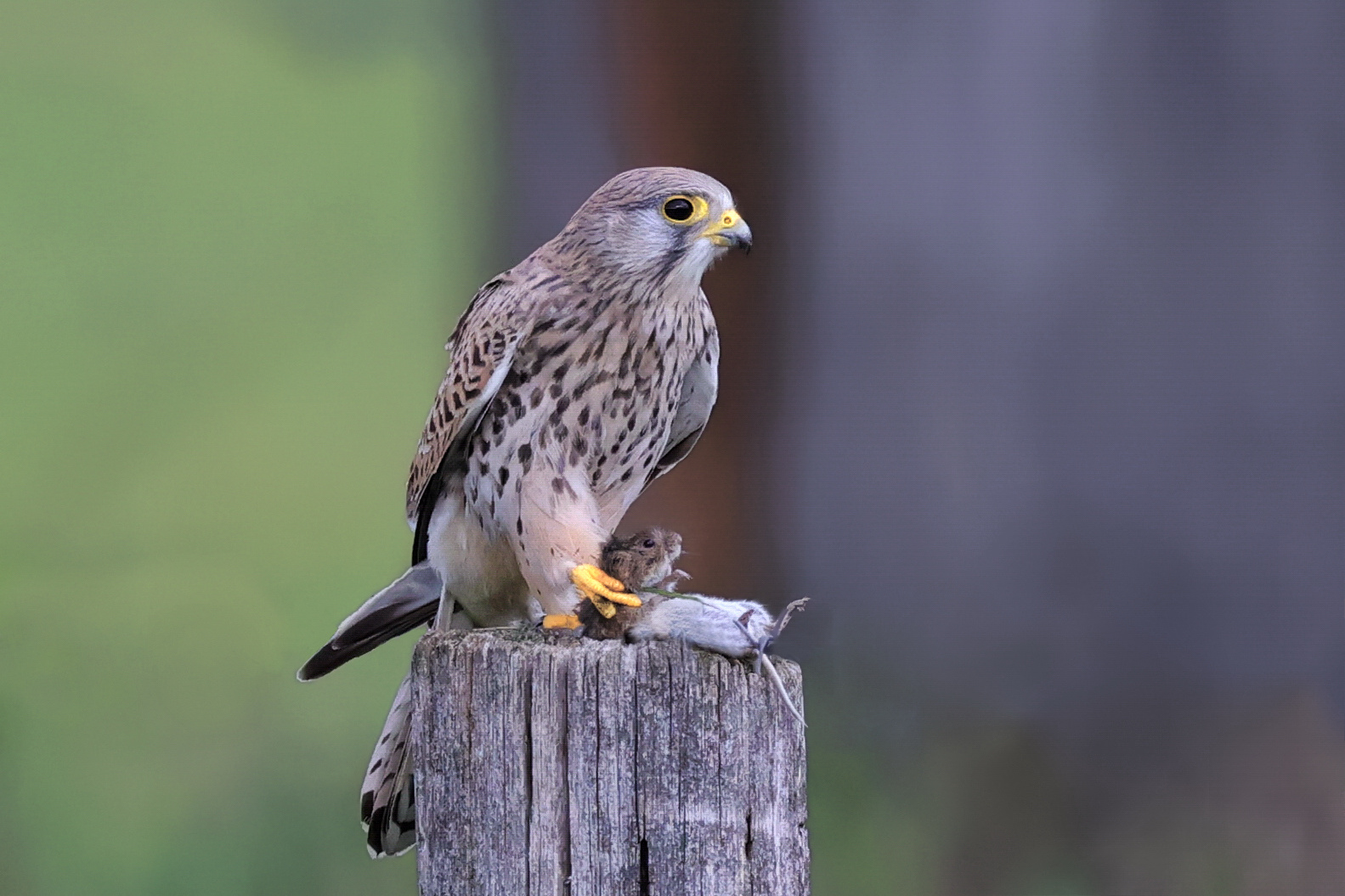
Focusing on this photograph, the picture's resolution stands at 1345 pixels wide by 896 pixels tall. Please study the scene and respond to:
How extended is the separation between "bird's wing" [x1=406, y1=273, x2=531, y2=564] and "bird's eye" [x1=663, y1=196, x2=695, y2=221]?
10.2 inches

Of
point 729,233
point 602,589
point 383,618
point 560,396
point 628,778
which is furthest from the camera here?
point 383,618

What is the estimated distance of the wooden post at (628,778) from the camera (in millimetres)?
1413

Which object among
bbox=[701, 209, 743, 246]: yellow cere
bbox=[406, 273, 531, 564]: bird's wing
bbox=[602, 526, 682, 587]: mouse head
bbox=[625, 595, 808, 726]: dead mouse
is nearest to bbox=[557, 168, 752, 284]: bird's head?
bbox=[701, 209, 743, 246]: yellow cere

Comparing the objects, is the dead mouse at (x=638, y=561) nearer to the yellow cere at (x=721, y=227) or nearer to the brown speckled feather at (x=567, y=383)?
the brown speckled feather at (x=567, y=383)

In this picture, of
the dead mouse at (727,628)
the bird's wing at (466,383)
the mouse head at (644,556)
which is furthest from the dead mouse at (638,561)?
the bird's wing at (466,383)

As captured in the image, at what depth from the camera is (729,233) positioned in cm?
187

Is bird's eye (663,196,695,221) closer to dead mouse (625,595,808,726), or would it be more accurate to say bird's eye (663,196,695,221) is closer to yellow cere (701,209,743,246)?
yellow cere (701,209,743,246)

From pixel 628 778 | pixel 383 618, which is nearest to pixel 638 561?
pixel 628 778

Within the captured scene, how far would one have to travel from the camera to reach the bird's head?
1.88 m

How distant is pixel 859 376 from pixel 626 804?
1.95 metres

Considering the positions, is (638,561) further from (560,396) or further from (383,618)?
(383,618)

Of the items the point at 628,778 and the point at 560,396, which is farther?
the point at 560,396

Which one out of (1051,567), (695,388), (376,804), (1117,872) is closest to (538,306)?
(695,388)

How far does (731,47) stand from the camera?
123 inches
